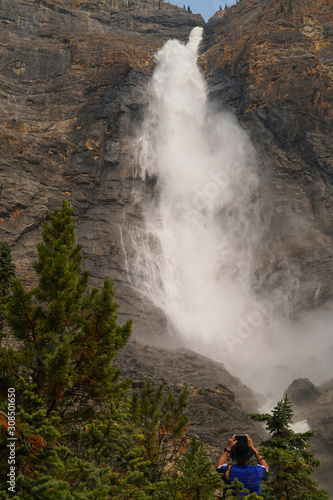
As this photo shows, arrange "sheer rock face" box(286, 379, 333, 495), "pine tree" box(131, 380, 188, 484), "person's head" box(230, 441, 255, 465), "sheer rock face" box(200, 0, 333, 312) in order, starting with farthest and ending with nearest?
"sheer rock face" box(200, 0, 333, 312), "sheer rock face" box(286, 379, 333, 495), "pine tree" box(131, 380, 188, 484), "person's head" box(230, 441, 255, 465)

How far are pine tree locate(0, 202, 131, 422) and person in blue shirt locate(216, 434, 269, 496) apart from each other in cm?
300

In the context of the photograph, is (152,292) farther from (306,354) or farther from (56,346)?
(56,346)

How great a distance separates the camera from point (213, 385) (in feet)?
97.0

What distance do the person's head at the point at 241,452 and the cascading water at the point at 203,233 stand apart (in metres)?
37.2

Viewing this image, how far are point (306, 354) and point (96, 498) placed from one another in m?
43.2

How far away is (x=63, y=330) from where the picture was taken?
7.33 m

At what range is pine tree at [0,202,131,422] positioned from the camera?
696 centimetres

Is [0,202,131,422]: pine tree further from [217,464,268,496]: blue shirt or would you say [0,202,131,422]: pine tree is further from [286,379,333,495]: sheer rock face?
[286,379,333,495]: sheer rock face

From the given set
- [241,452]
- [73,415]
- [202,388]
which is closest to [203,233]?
[202,388]

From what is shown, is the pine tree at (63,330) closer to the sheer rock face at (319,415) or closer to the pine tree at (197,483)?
the pine tree at (197,483)

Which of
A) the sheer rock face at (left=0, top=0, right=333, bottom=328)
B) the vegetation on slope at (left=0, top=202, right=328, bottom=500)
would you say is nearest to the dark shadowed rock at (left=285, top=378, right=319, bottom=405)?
the sheer rock face at (left=0, top=0, right=333, bottom=328)

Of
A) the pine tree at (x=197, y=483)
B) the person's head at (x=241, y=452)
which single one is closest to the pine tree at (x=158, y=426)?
the pine tree at (x=197, y=483)

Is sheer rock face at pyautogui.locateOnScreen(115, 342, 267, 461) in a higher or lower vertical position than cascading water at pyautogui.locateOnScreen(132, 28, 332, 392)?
lower

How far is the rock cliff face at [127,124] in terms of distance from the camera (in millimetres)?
44938
